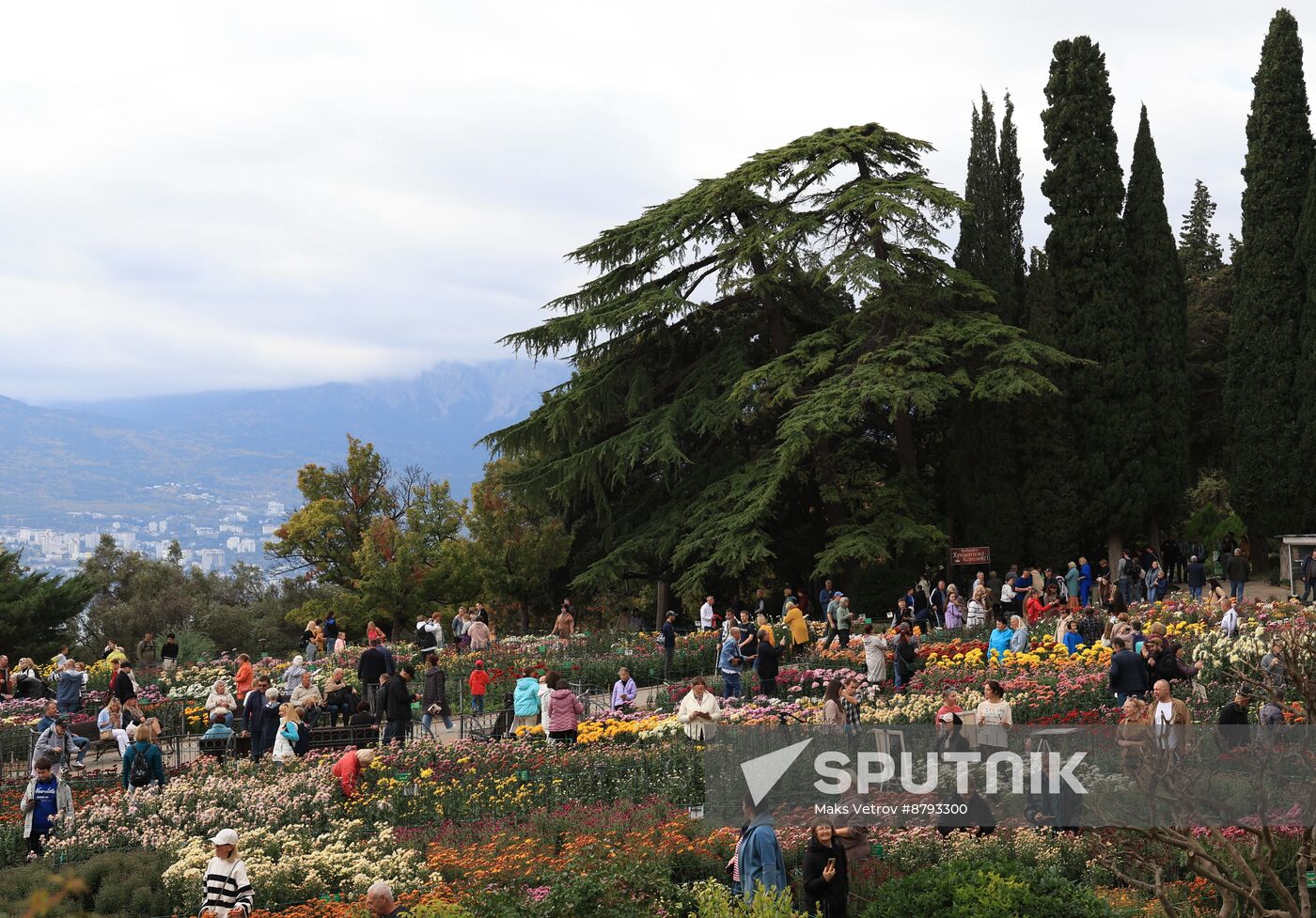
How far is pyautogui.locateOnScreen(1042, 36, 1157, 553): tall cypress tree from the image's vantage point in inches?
1257

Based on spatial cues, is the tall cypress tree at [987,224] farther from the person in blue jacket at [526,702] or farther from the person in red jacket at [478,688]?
the person in blue jacket at [526,702]

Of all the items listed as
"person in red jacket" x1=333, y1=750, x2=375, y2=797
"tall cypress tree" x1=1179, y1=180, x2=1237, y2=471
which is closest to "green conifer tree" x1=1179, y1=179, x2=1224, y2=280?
"tall cypress tree" x1=1179, y1=180, x2=1237, y2=471

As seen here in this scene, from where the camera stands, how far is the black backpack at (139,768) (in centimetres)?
1586

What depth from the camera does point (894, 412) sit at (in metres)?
30.9

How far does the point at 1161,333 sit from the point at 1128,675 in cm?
1937

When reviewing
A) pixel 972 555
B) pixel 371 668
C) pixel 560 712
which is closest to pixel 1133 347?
pixel 972 555

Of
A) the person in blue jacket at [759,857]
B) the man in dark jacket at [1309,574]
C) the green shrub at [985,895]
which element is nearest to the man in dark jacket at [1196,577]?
the man in dark jacket at [1309,574]

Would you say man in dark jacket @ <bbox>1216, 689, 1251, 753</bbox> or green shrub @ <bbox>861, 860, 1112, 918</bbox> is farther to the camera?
man in dark jacket @ <bbox>1216, 689, 1251, 753</bbox>

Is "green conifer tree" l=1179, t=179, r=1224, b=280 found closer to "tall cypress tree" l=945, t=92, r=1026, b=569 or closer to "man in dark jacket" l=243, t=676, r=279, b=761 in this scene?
"tall cypress tree" l=945, t=92, r=1026, b=569

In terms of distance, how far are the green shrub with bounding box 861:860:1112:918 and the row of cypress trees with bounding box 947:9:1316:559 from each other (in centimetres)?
2207

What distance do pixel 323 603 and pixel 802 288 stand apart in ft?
61.2

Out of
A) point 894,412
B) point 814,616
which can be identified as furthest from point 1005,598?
point 814,616

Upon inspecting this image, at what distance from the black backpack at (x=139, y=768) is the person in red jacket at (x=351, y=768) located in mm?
2389

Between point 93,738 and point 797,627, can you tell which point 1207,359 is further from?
point 93,738
